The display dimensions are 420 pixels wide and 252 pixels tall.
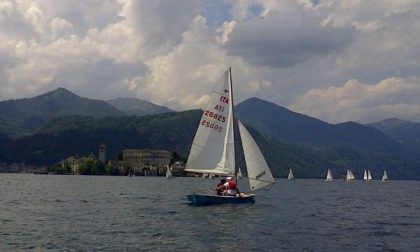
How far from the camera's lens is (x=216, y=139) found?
6431cm

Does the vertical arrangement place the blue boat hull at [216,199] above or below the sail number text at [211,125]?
below

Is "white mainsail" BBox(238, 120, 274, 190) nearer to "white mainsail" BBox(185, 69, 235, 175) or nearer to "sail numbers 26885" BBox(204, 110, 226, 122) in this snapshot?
"white mainsail" BBox(185, 69, 235, 175)

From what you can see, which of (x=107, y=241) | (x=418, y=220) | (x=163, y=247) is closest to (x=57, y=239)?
(x=107, y=241)

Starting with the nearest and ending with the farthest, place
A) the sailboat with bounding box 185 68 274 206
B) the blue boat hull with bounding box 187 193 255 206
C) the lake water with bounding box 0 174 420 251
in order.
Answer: the lake water with bounding box 0 174 420 251, the blue boat hull with bounding box 187 193 255 206, the sailboat with bounding box 185 68 274 206

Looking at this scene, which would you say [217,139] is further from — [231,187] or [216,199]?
[216,199]

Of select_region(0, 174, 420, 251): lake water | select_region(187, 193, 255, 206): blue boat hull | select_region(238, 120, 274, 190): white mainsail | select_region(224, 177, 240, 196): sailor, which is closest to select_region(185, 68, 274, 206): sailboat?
select_region(187, 193, 255, 206): blue boat hull

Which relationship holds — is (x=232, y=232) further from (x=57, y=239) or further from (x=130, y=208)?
(x=130, y=208)

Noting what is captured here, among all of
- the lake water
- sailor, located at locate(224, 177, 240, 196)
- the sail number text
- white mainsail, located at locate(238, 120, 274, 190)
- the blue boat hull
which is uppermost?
the sail number text

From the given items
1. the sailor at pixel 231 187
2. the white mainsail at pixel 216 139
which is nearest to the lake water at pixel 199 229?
the sailor at pixel 231 187

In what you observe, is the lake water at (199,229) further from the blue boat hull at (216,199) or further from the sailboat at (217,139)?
the sailboat at (217,139)

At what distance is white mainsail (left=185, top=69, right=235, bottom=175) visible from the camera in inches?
2532

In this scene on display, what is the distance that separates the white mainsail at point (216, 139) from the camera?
64.3m

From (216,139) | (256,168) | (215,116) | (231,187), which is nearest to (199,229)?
(231,187)

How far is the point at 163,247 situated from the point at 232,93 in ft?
100
